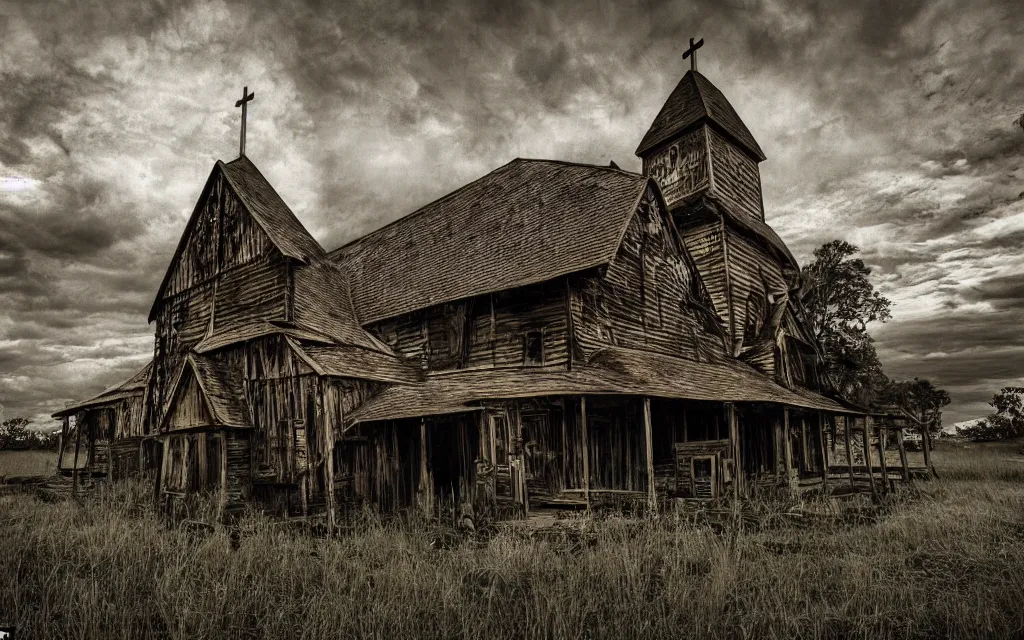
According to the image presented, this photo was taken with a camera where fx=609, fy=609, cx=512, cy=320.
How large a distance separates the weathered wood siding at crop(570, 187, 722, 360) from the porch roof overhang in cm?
75

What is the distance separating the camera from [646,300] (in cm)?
1878

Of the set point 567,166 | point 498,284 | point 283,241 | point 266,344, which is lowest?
point 266,344

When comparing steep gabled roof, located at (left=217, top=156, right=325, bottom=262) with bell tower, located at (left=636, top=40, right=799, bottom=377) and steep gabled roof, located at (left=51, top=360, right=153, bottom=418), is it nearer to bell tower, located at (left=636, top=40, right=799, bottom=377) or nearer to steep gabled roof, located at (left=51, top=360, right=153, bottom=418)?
steep gabled roof, located at (left=51, top=360, right=153, bottom=418)

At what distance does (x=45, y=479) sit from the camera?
26.1 metres

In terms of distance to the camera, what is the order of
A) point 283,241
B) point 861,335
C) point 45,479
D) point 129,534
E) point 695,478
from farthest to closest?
point 861,335 → point 45,479 → point 283,241 → point 695,478 → point 129,534

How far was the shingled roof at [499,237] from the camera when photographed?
16.8 meters

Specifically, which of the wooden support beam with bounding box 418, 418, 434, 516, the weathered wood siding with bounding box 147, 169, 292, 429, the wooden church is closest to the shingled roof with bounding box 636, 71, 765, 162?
the wooden church

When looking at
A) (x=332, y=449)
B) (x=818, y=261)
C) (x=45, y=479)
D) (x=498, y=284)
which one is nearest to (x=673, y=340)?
(x=498, y=284)

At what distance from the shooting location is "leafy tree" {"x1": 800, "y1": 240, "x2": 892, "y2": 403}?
36.7 metres

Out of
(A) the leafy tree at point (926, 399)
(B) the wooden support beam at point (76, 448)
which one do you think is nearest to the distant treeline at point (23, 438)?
(B) the wooden support beam at point (76, 448)

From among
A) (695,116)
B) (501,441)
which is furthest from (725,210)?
(501,441)

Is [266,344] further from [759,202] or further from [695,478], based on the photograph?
[759,202]

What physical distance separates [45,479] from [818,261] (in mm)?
42142

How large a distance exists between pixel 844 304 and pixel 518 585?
36.4 m
